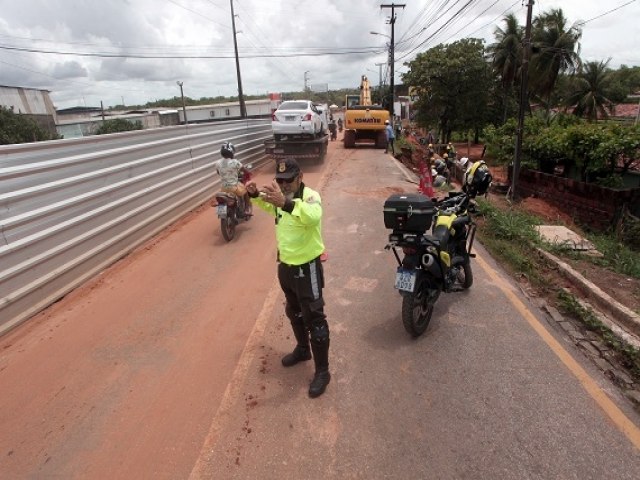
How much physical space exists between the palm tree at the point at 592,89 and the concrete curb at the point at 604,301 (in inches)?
1393

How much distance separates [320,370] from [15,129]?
35.3 metres

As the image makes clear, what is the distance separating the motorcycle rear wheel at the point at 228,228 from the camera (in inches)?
277

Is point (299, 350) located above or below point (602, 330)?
above

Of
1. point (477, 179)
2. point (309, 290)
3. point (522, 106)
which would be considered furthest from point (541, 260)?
point (522, 106)

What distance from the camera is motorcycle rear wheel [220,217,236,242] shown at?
703cm

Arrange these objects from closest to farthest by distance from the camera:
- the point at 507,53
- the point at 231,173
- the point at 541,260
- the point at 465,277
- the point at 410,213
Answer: the point at 410,213, the point at 465,277, the point at 541,260, the point at 231,173, the point at 507,53

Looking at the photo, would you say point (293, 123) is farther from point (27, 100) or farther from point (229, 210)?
point (27, 100)

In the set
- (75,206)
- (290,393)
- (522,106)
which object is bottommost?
(290,393)

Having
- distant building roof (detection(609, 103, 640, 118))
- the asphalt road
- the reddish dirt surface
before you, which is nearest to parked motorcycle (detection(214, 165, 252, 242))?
the reddish dirt surface

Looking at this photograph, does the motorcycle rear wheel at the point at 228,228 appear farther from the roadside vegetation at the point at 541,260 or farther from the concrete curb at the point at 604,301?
the concrete curb at the point at 604,301

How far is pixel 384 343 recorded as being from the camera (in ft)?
13.1

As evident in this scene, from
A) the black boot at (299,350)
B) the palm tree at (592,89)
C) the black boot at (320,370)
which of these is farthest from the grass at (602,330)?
the palm tree at (592,89)

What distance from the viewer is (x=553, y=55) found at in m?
30.7

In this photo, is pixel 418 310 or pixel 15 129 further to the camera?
pixel 15 129
